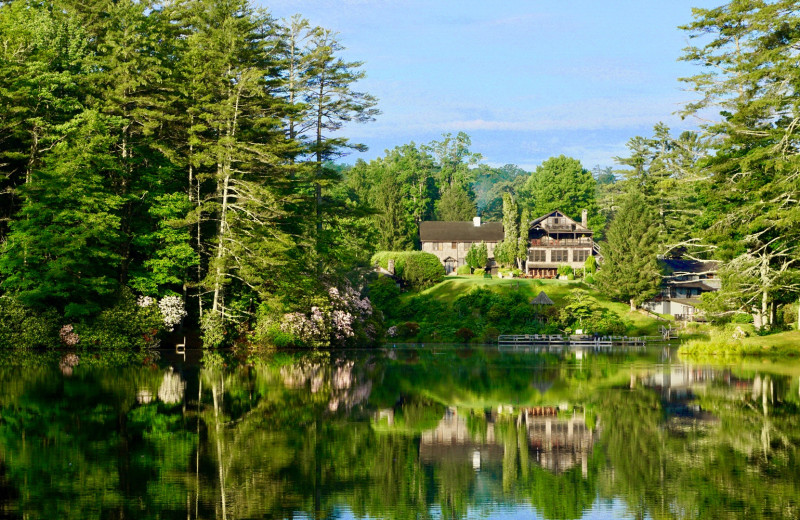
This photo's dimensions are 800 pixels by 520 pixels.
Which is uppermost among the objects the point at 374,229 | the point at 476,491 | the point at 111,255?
the point at 374,229

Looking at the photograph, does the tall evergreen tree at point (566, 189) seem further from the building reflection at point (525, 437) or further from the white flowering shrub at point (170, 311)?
the building reflection at point (525, 437)

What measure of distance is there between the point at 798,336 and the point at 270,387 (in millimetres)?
30535

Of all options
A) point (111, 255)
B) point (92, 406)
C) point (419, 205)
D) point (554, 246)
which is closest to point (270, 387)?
point (92, 406)

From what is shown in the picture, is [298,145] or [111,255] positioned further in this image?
[298,145]

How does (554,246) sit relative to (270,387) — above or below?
above

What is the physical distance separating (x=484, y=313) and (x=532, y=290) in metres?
9.62

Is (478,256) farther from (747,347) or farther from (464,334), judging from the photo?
(747,347)

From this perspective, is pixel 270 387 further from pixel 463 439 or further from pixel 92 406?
pixel 463 439

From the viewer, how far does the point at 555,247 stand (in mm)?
96000

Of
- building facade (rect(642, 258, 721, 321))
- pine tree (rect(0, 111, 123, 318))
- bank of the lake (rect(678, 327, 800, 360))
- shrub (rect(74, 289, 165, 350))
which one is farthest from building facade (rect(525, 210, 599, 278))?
pine tree (rect(0, 111, 123, 318))

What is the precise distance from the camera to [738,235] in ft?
161

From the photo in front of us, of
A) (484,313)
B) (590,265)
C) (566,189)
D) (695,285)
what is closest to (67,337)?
(484,313)

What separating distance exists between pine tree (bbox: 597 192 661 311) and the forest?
19.4 meters

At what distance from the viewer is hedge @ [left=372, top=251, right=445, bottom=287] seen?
8056 centimetres
